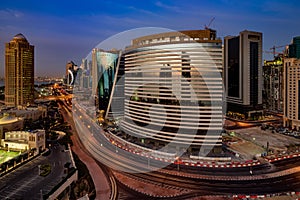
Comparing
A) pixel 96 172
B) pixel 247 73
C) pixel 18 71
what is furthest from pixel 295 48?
pixel 18 71

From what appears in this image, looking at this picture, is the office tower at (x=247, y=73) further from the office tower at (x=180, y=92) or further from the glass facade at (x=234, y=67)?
the office tower at (x=180, y=92)

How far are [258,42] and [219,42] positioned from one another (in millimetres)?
40107

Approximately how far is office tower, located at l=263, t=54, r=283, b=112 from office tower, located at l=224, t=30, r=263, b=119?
11427 millimetres

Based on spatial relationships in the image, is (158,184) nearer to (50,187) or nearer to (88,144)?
(50,187)

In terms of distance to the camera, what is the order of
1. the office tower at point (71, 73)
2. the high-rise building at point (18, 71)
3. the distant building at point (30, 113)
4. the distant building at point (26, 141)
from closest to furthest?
the distant building at point (26, 141) → the distant building at point (30, 113) → the high-rise building at point (18, 71) → the office tower at point (71, 73)

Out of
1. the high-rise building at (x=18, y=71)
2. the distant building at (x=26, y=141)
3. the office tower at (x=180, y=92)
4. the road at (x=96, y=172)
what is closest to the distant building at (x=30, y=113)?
the distant building at (x=26, y=141)

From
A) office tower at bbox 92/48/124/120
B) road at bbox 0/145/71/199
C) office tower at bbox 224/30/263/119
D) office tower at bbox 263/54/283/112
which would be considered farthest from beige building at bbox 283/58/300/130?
road at bbox 0/145/71/199

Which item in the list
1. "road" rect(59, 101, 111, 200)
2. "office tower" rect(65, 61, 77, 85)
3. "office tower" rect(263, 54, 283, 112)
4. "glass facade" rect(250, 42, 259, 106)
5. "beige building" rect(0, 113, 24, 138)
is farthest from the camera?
"office tower" rect(65, 61, 77, 85)

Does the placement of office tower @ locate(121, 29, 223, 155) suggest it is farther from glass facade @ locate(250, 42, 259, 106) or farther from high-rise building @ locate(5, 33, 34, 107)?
high-rise building @ locate(5, 33, 34, 107)

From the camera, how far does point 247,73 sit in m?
61.7

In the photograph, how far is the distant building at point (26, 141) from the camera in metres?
31.0

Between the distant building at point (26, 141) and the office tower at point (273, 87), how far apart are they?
2704 inches

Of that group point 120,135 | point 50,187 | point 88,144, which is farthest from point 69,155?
point 120,135

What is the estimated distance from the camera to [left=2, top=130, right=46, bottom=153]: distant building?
31.0 m
